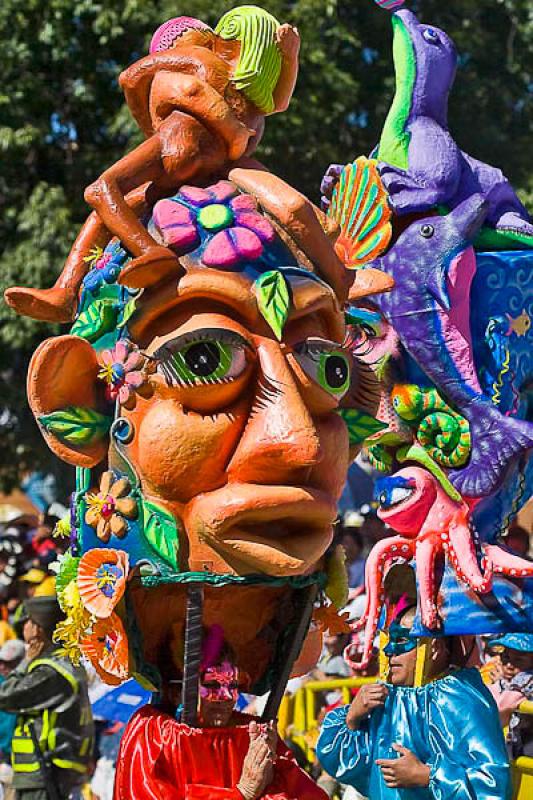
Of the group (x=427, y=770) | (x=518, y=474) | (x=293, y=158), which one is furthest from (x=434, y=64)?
(x=293, y=158)

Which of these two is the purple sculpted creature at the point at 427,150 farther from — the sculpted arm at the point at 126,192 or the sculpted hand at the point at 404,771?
the sculpted hand at the point at 404,771

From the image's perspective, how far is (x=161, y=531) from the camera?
3695 mm

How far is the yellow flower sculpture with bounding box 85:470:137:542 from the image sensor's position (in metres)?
3.75

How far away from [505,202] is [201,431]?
2.39 metres

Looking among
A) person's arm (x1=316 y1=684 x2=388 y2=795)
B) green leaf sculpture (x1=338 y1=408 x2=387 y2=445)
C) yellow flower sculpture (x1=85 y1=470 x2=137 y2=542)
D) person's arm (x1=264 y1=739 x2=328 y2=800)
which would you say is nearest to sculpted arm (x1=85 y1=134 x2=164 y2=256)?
yellow flower sculpture (x1=85 y1=470 x2=137 y2=542)

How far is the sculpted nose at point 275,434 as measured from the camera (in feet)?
11.9

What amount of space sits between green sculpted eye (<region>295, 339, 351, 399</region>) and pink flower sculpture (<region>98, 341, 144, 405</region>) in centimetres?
43

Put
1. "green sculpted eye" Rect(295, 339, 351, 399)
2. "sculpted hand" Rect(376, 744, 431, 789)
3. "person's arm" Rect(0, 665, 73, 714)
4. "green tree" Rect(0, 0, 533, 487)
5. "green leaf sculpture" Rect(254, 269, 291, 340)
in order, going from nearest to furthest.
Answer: "green leaf sculpture" Rect(254, 269, 291, 340), "green sculpted eye" Rect(295, 339, 351, 399), "sculpted hand" Rect(376, 744, 431, 789), "person's arm" Rect(0, 665, 73, 714), "green tree" Rect(0, 0, 533, 487)

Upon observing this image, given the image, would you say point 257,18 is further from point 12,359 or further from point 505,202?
point 12,359

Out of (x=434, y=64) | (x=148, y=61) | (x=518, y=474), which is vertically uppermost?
(x=148, y=61)

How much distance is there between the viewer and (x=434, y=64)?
5656mm

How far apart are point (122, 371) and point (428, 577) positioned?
181 centimetres

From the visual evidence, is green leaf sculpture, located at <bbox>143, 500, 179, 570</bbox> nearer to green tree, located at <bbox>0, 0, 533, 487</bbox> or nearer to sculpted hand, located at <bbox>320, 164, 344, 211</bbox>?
sculpted hand, located at <bbox>320, 164, 344, 211</bbox>

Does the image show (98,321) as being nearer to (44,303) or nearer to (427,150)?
(44,303)
